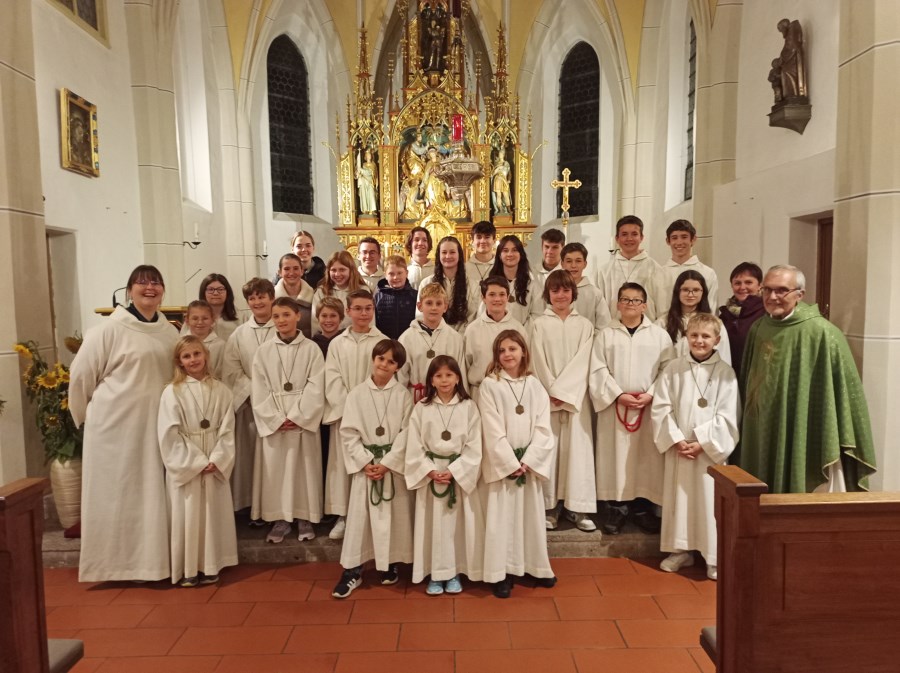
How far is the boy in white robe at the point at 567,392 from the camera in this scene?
406cm

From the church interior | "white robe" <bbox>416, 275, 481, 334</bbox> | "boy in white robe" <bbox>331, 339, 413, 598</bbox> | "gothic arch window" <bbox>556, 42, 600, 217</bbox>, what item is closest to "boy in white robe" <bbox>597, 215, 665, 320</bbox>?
"white robe" <bbox>416, 275, 481, 334</bbox>

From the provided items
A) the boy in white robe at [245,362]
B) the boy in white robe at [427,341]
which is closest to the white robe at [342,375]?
the boy in white robe at [427,341]

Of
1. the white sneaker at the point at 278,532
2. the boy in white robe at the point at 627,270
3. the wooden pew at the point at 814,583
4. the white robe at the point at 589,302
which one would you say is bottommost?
the white sneaker at the point at 278,532

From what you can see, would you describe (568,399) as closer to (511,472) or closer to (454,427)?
(511,472)

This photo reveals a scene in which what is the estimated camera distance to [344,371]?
4020 mm

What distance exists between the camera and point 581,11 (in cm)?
1170

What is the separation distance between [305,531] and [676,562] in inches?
90.7

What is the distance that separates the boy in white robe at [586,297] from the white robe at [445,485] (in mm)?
1413

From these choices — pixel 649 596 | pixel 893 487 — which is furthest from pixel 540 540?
pixel 893 487

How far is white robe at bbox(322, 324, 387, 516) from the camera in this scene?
4.00m

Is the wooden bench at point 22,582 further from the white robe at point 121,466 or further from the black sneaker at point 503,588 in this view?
the black sneaker at point 503,588

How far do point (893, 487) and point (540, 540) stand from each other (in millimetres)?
2120

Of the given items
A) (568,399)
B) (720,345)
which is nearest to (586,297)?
(568,399)

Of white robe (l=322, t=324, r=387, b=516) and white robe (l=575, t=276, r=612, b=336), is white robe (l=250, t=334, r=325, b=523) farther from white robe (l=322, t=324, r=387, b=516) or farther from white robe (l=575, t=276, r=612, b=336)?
white robe (l=575, t=276, r=612, b=336)
